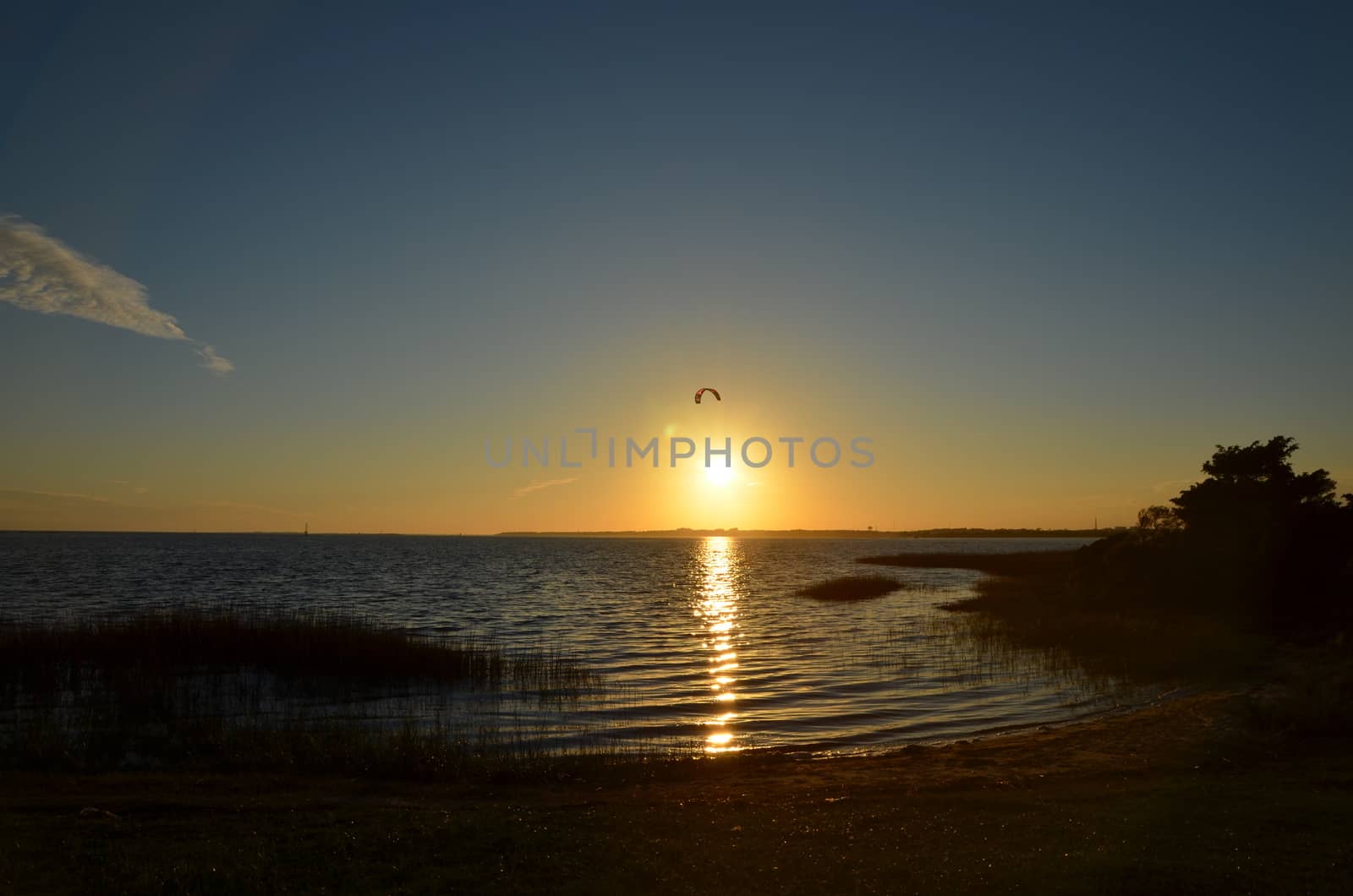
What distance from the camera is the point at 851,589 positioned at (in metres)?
77.2

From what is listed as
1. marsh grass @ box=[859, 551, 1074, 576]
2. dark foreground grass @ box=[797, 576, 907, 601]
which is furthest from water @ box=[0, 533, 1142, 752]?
marsh grass @ box=[859, 551, 1074, 576]

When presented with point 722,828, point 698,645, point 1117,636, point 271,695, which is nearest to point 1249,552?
point 1117,636

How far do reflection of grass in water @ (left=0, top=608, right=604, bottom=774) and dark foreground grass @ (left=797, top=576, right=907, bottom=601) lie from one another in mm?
37513

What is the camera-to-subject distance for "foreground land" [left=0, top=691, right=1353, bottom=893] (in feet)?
35.7

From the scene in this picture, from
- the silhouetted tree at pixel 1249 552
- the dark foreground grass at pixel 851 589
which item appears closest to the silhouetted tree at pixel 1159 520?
the silhouetted tree at pixel 1249 552

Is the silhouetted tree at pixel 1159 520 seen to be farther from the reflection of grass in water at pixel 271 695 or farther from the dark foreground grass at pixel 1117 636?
the reflection of grass in water at pixel 271 695

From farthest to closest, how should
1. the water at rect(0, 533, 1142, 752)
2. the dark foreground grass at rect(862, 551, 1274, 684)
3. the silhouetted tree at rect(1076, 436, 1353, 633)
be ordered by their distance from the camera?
the silhouetted tree at rect(1076, 436, 1353, 633), the dark foreground grass at rect(862, 551, 1274, 684), the water at rect(0, 533, 1142, 752)

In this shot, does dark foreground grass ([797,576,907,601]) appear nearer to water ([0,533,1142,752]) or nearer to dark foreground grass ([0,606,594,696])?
water ([0,533,1142,752])

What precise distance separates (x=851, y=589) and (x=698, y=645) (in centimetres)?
3637

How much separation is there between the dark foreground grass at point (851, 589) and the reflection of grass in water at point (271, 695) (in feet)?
123

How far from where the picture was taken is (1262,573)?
4397cm

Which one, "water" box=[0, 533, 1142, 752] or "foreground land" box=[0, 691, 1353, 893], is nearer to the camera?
"foreground land" box=[0, 691, 1353, 893]

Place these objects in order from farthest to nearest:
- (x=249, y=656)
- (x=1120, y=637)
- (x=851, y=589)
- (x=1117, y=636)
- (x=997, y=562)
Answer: (x=997, y=562), (x=851, y=589), (x=1117, y=636), (x=1120, y=637), (x=249, y=656)

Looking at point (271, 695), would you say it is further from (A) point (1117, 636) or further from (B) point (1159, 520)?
(B) point (1159, 520)
